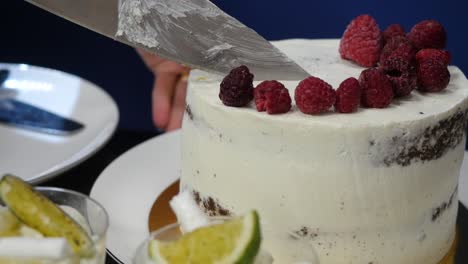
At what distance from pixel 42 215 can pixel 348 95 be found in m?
0.55

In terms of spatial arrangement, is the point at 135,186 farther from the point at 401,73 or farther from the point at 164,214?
the point at 401,73

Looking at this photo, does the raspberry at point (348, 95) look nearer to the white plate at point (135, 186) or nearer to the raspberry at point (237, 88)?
the raspberry at point (237, 88)

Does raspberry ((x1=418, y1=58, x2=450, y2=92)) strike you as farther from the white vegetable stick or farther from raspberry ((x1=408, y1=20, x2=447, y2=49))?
the white vegetable stick

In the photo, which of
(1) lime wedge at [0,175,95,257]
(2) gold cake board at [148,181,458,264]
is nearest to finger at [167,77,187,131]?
(2) gold cake board at [148,181,458,264]

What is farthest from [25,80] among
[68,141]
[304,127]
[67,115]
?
[304,127]

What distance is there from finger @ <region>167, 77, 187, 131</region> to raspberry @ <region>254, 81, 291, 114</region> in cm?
103

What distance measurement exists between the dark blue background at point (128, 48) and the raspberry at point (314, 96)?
4.43ft

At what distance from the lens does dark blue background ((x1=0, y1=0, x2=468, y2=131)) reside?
2.43 m

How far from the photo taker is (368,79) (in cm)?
121

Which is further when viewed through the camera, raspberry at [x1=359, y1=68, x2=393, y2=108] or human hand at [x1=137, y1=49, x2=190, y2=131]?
human hand at [x1=137, y1=49, x2=190, y2=131]

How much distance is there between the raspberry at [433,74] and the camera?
4.23ft

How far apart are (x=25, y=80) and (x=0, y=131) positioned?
0.29 m

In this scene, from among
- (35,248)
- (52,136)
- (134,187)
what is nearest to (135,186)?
(134,187)

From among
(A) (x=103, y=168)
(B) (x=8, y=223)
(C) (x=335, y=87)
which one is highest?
(C) (x=335, y=87)
